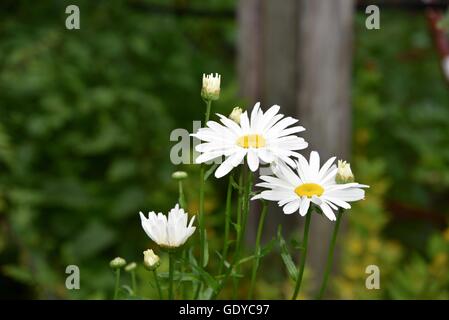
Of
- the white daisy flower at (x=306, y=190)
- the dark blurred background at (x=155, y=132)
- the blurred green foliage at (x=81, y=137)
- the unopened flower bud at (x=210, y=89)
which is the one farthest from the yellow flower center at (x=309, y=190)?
the blurred green foliage at (x=81, y=137)

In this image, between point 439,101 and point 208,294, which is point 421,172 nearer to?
Result: point 439,101

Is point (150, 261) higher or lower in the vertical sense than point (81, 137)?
lower

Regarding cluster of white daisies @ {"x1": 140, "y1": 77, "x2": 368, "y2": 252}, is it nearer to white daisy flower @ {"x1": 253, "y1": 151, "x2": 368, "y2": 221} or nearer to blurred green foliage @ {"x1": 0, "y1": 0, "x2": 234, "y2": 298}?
white daisy flower @ {"x1": 253, "y1": 151, "x2": 368, "y2": 221}

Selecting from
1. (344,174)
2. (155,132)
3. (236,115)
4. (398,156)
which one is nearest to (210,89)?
(236,115)

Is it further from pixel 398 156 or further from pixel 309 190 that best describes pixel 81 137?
pixel 309 190

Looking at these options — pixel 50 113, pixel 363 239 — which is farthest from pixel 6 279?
pixel 363 239

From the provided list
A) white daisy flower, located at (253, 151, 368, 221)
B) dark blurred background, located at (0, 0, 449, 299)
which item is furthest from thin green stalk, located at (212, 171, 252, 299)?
dark blurred background, located at (0, 0, 449, 299)
